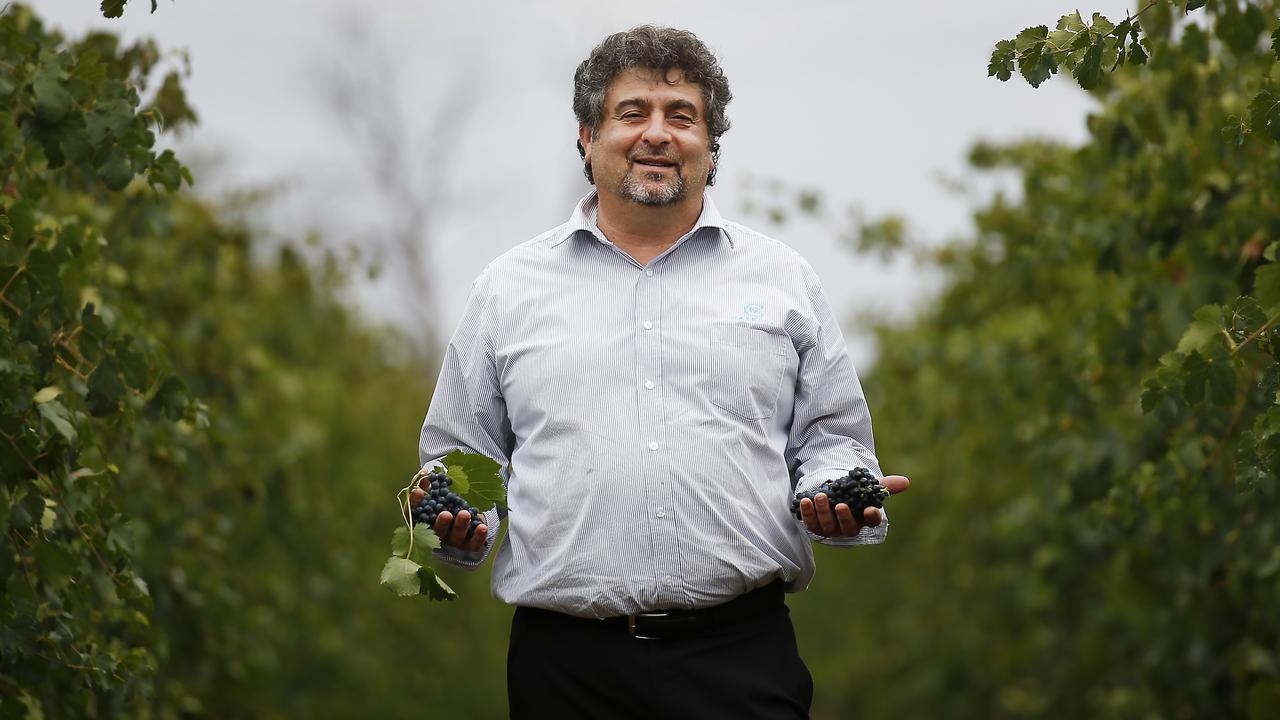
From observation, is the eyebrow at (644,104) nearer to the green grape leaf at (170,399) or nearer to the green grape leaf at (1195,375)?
the green grape leaf at (1195,375)

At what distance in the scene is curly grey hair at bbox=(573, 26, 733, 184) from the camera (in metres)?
3.67

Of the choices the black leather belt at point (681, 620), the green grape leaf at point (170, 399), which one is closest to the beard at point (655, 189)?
the black leather belt at point (681, 620)

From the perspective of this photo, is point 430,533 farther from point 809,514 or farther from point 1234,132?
point 1234,132

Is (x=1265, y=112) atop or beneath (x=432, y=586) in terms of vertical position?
atop

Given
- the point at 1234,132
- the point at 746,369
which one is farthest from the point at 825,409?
the point at 1234,132

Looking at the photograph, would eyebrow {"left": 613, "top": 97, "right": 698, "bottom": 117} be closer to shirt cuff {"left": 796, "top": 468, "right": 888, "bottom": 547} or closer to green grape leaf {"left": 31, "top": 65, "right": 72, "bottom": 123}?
shirt cuff {"left": 796, "top": 468, "right": 888, "bottom": 547}

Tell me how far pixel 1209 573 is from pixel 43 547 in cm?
372

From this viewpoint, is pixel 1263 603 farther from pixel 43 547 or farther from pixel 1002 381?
pixel 43 547

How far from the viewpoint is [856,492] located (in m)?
3.34

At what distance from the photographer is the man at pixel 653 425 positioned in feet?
11.2

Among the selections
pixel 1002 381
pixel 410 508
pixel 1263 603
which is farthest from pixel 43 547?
pixel 1002 381

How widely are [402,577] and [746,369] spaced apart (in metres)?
0.84

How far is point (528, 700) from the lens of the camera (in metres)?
3.52

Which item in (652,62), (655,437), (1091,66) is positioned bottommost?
(655,437)
